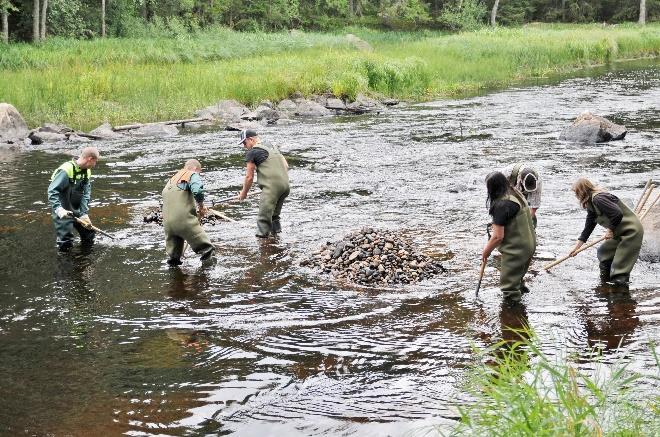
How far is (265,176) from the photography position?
39.7ft

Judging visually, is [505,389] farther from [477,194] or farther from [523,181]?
[477,194]

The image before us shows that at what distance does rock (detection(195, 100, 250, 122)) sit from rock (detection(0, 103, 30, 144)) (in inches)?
223

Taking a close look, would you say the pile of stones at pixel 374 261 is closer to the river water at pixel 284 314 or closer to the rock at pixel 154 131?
the river water at pixel 284 314

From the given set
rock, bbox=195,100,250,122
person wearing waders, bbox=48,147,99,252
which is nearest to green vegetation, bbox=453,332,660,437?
person wearing waders, bbox=48,147,99,252

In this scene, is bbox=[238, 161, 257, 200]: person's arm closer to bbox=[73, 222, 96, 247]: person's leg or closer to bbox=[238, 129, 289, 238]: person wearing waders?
bbox=[238, 129, 289, 238]: person wearing waders

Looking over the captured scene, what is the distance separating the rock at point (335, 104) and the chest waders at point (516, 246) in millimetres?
20006

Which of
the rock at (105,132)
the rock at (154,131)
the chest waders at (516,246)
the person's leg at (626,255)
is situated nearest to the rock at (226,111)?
the rock at (154,131)

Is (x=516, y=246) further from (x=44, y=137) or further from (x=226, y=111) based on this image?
(x=226, y=111)

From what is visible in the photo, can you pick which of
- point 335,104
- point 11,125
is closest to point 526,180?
point 11,125

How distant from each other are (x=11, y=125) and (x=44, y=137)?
0.99m

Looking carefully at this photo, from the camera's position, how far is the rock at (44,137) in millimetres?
21906

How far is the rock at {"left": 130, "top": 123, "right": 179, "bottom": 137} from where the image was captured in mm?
23266

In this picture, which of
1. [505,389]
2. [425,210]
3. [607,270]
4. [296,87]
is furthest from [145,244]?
[296,87]

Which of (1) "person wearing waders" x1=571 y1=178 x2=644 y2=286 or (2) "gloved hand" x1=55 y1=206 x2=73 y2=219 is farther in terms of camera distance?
(2) "gloved hand" x1=55 y1=206 x2=73 y2=219
